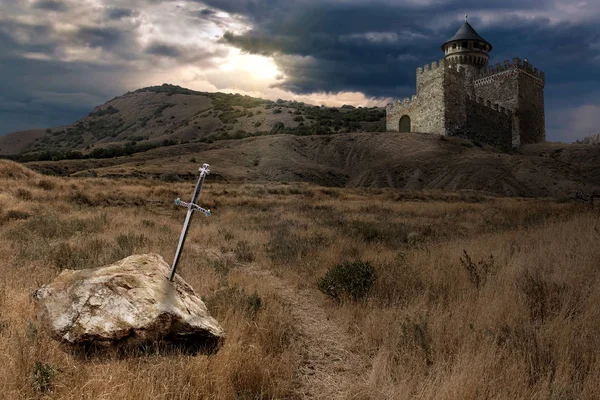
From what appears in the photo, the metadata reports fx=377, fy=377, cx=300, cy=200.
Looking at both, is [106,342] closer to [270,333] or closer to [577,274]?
[270,333]

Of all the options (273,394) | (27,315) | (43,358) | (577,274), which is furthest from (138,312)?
(577,274)

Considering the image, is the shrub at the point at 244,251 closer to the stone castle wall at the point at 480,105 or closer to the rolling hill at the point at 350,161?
the rolling hill at the point at 350,161

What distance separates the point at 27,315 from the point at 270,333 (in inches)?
109

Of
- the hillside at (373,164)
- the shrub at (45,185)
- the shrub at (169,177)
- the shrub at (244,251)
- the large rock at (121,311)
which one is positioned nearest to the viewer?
the large rock at (121,311)

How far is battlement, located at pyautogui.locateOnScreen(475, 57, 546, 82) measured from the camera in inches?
2319

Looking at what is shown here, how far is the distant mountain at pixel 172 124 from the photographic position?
6694cm

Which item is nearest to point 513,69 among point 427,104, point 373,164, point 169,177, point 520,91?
point 520,91

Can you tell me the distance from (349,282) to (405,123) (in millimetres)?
55681

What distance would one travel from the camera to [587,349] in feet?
12.3

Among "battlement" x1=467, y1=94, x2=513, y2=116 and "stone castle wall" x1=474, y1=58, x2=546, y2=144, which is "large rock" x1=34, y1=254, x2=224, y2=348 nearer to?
"battlement" x1=467, y1=94, x2=513, y2=116

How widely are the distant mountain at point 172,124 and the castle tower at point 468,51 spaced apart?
1811cm

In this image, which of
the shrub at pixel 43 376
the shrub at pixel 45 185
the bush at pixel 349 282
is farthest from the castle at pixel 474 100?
the shrub at pixel 43 376

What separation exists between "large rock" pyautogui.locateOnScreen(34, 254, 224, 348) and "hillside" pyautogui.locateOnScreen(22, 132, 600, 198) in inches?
1304

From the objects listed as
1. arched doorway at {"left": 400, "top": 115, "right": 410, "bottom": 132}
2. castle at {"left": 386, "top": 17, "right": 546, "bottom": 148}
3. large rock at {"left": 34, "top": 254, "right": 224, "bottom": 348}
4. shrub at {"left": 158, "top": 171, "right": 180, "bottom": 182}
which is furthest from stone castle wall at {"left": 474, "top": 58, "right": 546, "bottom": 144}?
large rock at {"left": 34, "top": 254, "right": 224, "bottom": 348}
